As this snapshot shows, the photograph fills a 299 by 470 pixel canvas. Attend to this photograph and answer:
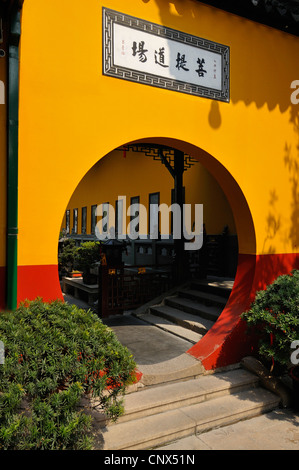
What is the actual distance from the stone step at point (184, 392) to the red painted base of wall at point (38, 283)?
146cm

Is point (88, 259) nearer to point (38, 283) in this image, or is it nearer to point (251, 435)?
point (38, 283)

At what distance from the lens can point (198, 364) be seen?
468 centimetres

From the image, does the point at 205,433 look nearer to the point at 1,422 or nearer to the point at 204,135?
the point at 1,422

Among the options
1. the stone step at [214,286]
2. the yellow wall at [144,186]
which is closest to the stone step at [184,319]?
the stone step at [214,286]

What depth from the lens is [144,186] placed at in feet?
43.9

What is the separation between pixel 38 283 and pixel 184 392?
215cm

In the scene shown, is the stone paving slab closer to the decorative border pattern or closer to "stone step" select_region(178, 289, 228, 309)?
"stone step" select_region(178, 289, 228, 309)

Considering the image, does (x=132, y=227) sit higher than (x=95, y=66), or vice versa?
(x=95, y=66)

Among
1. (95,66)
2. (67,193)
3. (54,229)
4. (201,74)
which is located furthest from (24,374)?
(201,74)

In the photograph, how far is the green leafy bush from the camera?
96.2 inches

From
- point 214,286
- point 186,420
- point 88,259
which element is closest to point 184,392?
point 186,420

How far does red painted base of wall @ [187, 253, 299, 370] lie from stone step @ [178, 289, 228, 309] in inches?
58.0

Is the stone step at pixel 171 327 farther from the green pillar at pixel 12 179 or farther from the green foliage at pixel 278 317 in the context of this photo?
the green pillar at pixel 12 179

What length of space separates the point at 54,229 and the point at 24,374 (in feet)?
5.27
